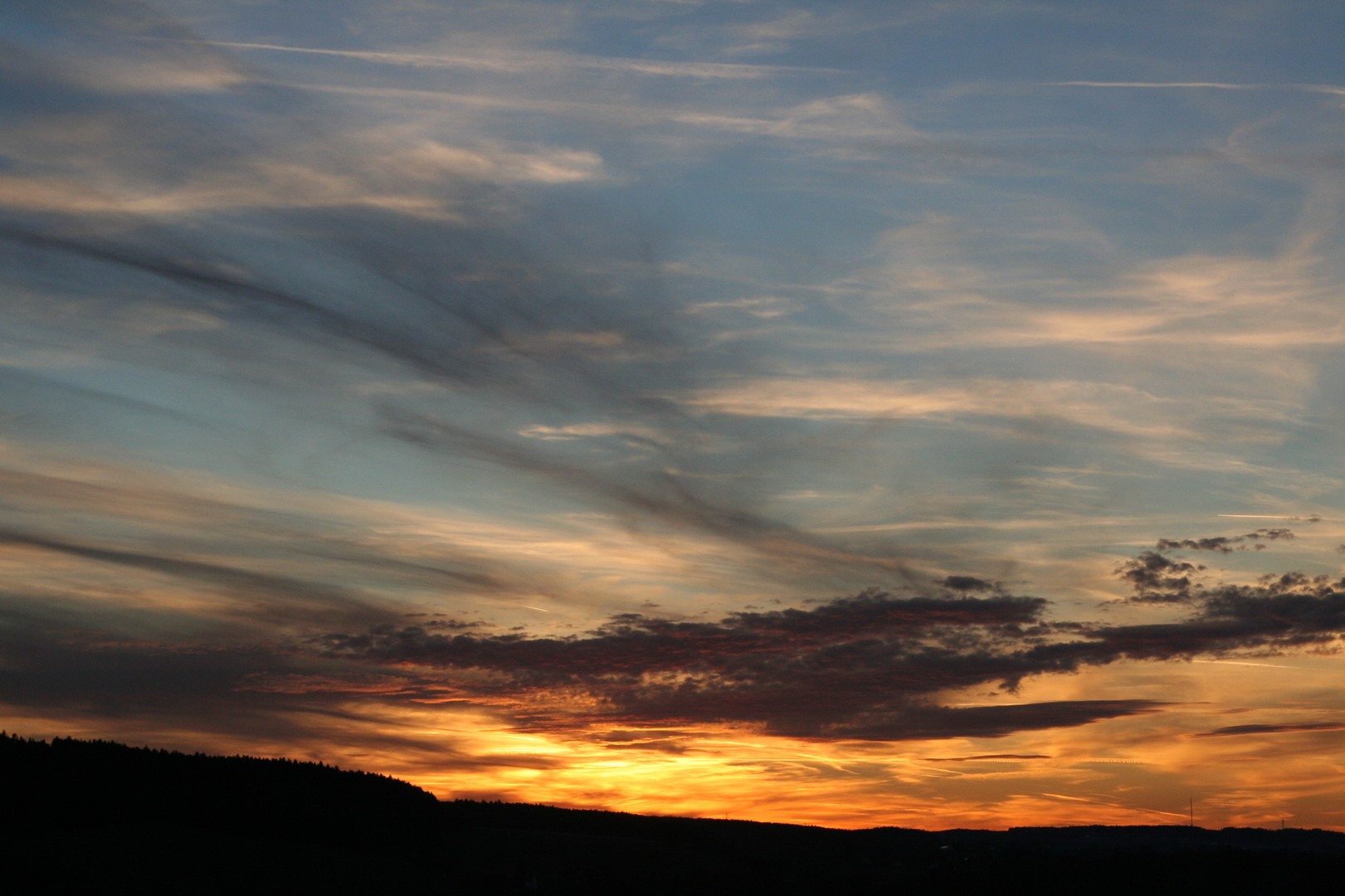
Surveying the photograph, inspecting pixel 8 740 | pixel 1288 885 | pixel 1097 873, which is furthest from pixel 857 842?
pixel 8 740

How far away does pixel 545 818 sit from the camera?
136625mm

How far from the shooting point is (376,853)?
76375 millimetres

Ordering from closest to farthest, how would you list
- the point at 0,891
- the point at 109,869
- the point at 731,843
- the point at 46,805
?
the point at 0,891 → the point at 109,869 → the point at 46,805 → the point at 731,843

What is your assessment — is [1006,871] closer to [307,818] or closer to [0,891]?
[307,818]

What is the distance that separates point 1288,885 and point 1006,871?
1563 centimetres

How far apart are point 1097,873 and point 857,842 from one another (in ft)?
166

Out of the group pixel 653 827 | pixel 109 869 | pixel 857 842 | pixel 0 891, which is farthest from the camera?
pixel 653 827

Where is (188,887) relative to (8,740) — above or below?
below

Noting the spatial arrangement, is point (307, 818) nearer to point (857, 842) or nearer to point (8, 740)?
point (8, 740)

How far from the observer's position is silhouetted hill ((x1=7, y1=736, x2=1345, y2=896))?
200ft

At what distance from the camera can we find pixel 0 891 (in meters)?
50.6

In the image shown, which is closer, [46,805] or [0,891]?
[0,891]

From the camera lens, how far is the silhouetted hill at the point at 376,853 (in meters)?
61.0

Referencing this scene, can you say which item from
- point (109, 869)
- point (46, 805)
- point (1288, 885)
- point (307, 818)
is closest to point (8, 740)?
point (46, 805)
